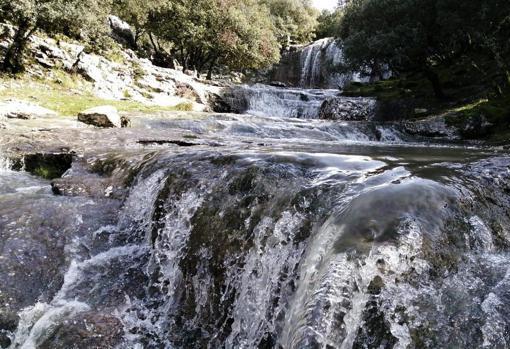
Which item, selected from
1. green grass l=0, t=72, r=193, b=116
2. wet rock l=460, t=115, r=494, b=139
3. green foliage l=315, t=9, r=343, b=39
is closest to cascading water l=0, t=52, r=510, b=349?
wet rock l=460, t=115, r=494, b=139

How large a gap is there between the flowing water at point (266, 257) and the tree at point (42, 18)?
552 inches

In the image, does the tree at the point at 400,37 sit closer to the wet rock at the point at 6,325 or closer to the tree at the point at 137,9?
the tree at the point at 137,9

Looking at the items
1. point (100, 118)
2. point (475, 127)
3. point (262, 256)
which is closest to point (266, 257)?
point (262, 256)

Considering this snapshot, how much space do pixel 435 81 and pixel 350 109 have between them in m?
4.47

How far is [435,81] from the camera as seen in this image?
22.3m

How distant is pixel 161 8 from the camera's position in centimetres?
3506

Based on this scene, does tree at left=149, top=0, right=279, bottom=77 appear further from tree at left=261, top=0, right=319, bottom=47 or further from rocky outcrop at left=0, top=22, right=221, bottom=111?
tree at left=261, top=0, right=319, bottom=47

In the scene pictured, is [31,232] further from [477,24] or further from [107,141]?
[477,24]

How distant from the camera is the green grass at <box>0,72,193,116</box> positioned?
1827 cm

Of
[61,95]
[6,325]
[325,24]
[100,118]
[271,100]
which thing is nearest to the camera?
[6,325]

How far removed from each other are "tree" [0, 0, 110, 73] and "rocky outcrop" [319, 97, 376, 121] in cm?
1336

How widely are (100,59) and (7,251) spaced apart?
21.5 m

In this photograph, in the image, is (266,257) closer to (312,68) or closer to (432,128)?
(432,128)

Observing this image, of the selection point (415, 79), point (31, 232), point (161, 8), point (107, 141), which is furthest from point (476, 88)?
point (161, 8)
